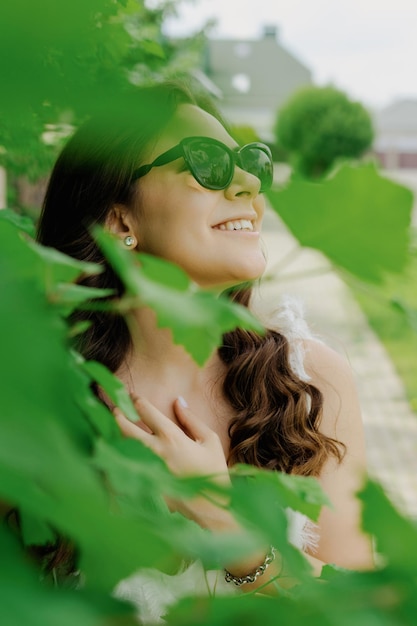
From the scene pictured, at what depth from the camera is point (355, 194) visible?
0.44 metres

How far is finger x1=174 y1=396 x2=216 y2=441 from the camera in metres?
1.51

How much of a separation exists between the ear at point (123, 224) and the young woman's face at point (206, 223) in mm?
76

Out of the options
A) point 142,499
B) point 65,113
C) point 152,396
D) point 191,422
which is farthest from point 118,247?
point 152,396

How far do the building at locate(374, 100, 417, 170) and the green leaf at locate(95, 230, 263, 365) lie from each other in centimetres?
4283

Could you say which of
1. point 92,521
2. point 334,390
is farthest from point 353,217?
point 334,390

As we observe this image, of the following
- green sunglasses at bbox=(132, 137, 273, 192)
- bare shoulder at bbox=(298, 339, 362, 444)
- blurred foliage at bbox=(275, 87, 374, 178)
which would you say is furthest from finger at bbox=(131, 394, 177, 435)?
blurred foliage at bbox=(275, 87, 374, 178)

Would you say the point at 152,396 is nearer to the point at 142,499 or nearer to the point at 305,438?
the point at 305,438

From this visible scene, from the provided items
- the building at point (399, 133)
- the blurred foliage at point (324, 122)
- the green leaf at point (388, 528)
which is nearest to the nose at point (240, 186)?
the green leaf at point (388, 528)

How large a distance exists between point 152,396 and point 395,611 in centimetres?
157

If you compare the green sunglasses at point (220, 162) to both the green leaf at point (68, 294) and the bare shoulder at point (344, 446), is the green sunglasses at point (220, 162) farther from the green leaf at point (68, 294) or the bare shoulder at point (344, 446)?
the green leaf at point (68, 294)

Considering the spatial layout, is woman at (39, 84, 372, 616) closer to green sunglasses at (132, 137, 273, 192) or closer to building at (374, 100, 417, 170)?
green sunglasses at (132, 137, 273, 192)

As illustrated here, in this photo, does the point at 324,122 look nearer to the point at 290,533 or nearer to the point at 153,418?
the point at 290,533

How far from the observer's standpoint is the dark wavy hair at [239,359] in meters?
1.78

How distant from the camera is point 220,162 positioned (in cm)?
143
